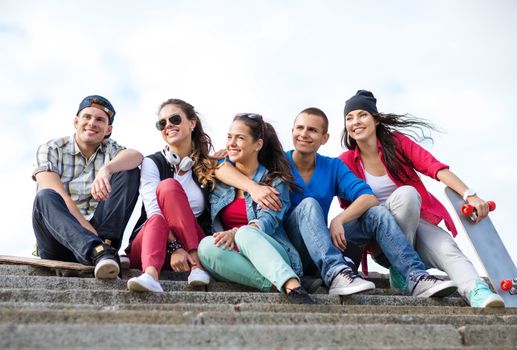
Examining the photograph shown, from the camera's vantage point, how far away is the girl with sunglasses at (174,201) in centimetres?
392

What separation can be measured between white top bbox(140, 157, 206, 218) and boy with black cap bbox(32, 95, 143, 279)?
63mm

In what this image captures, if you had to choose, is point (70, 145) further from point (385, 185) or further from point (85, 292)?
point (385, 185)

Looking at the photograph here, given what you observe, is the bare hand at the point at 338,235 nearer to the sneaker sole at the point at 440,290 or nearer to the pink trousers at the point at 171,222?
the sneaker sole at the point at 440,290

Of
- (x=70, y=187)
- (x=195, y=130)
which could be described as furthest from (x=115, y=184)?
(x=195, y=130)

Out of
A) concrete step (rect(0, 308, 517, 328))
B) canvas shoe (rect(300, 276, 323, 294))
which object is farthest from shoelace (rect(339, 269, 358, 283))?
concrete step (rect(0, 308, 517, 328))

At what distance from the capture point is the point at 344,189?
4953mm

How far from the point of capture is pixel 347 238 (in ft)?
15.6

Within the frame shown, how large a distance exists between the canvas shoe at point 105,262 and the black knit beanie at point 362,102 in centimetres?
265

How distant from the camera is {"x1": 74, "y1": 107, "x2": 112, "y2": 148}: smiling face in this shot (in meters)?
4.86

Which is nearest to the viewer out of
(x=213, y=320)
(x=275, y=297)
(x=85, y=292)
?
(x=213, y=320)

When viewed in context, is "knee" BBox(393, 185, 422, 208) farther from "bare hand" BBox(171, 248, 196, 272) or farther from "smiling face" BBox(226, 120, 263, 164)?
"bare hand" BBox(171, 248, 196, 272)

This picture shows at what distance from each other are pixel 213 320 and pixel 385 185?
2934 millimetres

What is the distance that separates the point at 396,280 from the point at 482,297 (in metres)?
0.76

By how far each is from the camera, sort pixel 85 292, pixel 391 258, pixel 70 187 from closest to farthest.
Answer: pixel 85 292, pixel 391 258, pixel 70 187
